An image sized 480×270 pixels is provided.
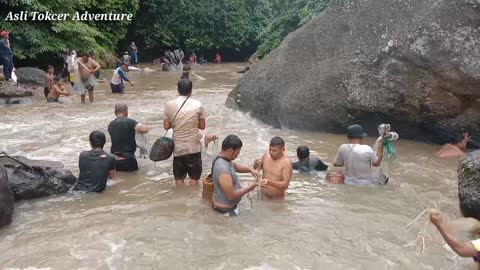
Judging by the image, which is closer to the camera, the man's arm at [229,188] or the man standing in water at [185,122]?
the man's arm at [229,188]

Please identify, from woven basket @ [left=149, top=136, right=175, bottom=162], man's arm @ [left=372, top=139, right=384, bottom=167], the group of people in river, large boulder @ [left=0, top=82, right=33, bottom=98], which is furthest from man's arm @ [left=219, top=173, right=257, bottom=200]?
large boulder @ [left=0, top=82, right=33, bottom=98]

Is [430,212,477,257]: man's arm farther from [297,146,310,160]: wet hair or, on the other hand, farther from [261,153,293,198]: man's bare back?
[297,146,310,160]: wet hair

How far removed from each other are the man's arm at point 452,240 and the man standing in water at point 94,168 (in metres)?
4.18

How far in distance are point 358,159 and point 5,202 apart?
4.06 metres

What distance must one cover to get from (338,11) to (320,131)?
7.77ft

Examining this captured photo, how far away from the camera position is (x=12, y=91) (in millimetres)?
13961

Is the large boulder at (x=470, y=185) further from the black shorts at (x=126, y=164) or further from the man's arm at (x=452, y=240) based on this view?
the black shorts at (x=126, y=164)

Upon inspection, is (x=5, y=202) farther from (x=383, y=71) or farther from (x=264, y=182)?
(x=383, y=71)

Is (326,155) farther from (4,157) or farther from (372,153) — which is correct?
(4,157)

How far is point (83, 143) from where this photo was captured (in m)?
9.44

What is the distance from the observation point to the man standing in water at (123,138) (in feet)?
24.0

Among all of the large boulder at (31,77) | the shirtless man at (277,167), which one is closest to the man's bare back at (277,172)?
the shirtless man at (277,167)

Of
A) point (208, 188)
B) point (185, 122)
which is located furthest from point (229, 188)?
point (185, 122)

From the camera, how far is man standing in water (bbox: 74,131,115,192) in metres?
6.51
